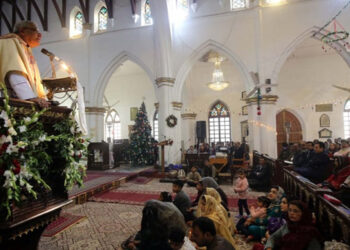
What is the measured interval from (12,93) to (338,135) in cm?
1622

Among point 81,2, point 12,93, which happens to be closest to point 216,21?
point 81,2

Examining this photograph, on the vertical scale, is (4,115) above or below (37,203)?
above

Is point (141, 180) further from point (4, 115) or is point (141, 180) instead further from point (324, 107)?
point (324, 107)

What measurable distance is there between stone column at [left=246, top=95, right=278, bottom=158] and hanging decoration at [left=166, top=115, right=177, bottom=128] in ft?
11.9

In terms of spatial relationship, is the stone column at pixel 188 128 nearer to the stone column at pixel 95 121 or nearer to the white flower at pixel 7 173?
the stone column at pixel 95 121

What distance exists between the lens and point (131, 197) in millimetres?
6422

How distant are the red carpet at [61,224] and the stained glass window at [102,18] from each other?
1118cm

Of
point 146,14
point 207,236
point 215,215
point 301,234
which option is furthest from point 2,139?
point 146,14

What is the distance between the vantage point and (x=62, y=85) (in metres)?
2.85

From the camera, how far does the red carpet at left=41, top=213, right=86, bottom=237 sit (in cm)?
404

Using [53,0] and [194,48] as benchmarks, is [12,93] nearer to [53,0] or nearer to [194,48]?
[194,48]

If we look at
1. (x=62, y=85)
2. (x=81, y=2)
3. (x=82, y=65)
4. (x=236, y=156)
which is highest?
(x=81, y=2)

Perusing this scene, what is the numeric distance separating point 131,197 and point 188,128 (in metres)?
9.65

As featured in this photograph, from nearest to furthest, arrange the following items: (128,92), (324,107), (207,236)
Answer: (207,236), (324,107), (128,92)
